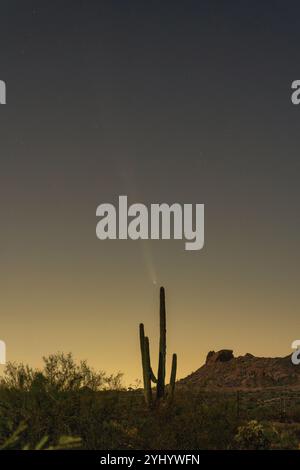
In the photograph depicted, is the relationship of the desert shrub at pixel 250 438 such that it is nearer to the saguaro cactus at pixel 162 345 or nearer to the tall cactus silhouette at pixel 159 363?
the tall cactus silhouette at pixel 159 363

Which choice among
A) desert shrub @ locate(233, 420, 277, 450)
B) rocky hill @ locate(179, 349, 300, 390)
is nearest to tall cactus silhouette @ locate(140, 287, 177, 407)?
desert shrub @ locate(233, 420, 277, 450)

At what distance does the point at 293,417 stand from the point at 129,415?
17819 millimetres

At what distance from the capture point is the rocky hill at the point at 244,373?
94.1 metres

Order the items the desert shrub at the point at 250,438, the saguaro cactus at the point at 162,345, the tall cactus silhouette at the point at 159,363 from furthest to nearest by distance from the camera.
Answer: the saguaro cactus at the point at 162,345, the tall cactus silhouette at the point at 159,363, the desert shrub at the point at 250,438

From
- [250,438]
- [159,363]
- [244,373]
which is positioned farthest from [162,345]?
[244,373]

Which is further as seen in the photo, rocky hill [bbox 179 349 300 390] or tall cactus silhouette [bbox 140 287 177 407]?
rocky hill [bbox 179 349 300 390]

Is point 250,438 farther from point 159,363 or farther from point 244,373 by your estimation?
point 244,373

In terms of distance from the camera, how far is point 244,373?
100938mm

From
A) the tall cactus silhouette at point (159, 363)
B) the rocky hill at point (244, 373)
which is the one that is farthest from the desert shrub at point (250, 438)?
the rocky hill at point (244, 373)

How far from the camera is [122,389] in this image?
25.3 meters

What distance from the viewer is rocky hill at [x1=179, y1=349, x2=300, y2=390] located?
9411 cm

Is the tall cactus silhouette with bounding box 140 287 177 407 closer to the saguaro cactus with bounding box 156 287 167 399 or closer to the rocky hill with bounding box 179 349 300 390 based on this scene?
the saguaro cactus with bounding box 156 287 167 399
